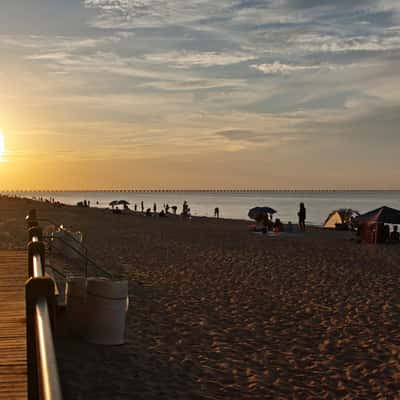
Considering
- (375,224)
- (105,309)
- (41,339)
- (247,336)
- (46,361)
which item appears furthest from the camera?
(375,224)

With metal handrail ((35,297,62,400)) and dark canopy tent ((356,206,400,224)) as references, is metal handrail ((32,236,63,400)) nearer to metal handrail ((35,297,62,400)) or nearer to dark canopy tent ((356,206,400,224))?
metal handrail ((35,297,62,400))

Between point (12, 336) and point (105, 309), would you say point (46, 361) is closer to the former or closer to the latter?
point (12, 336)

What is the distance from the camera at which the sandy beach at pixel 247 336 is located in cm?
756

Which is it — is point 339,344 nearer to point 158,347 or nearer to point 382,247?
point 158,347

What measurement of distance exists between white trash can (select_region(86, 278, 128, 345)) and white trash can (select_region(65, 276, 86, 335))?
6.7 inches

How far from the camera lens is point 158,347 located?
9281 mm

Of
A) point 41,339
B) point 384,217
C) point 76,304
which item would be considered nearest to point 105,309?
point 76,304

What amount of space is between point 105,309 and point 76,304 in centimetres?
63

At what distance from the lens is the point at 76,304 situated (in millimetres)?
8867

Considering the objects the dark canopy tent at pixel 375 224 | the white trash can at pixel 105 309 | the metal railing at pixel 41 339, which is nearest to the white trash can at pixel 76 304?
the white trash can at pixel 105 309

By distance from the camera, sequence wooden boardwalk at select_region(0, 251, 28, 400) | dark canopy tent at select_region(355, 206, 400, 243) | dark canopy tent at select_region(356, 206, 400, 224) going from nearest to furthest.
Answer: wooden boardwalk at select_region(0, 251, 28, 400) → dark canopy tent at select_region(356, 206, 400, 224) → dark canopy tent at select_region(355, 206, 400, 243)

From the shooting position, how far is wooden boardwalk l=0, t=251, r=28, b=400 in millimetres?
5129

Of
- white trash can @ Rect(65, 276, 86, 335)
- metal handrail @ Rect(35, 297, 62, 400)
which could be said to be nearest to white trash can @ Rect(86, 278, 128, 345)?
white trash can @ Rect(65, 276, 86, 335)

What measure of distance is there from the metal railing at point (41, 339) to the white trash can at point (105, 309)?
434 centimetres
